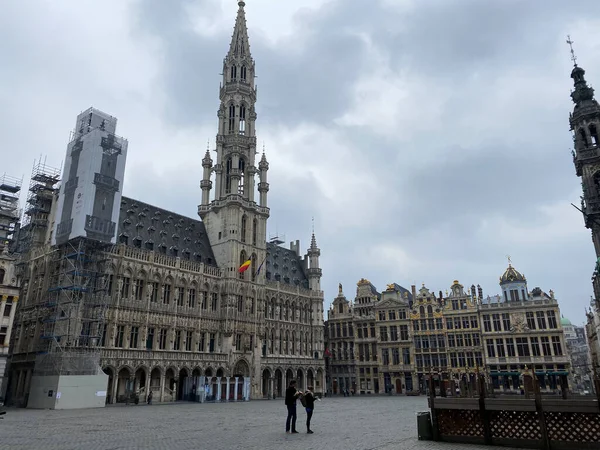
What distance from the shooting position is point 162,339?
50906mm

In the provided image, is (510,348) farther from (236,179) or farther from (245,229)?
(236,179)

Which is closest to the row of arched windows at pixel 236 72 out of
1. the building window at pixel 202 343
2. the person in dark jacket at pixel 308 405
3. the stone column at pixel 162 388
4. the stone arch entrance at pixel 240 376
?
the building window at pixel 202 343

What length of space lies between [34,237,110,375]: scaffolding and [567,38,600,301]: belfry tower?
55378 millimetres

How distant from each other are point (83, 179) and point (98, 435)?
110 feet

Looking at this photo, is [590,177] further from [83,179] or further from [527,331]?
[83,179]

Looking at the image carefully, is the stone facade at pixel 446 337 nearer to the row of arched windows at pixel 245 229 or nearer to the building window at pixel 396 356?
the building window at pixel 396 356

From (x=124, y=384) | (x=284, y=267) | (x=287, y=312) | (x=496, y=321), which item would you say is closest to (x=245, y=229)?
(x=284, y=267)

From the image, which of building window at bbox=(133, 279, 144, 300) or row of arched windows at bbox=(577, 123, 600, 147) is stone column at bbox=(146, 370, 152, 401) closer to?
building window at bbox=(133, 279, 144, 300)

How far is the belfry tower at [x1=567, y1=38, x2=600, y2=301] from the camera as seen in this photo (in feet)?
178

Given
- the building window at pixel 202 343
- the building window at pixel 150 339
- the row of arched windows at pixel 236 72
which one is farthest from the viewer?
the row of arched windows at pixel 236 72

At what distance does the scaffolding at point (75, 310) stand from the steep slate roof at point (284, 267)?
2946 cm

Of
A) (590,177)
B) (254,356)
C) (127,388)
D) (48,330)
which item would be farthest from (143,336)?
(590,177)

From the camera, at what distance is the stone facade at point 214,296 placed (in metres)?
47.0

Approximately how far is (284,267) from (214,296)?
19203mm
